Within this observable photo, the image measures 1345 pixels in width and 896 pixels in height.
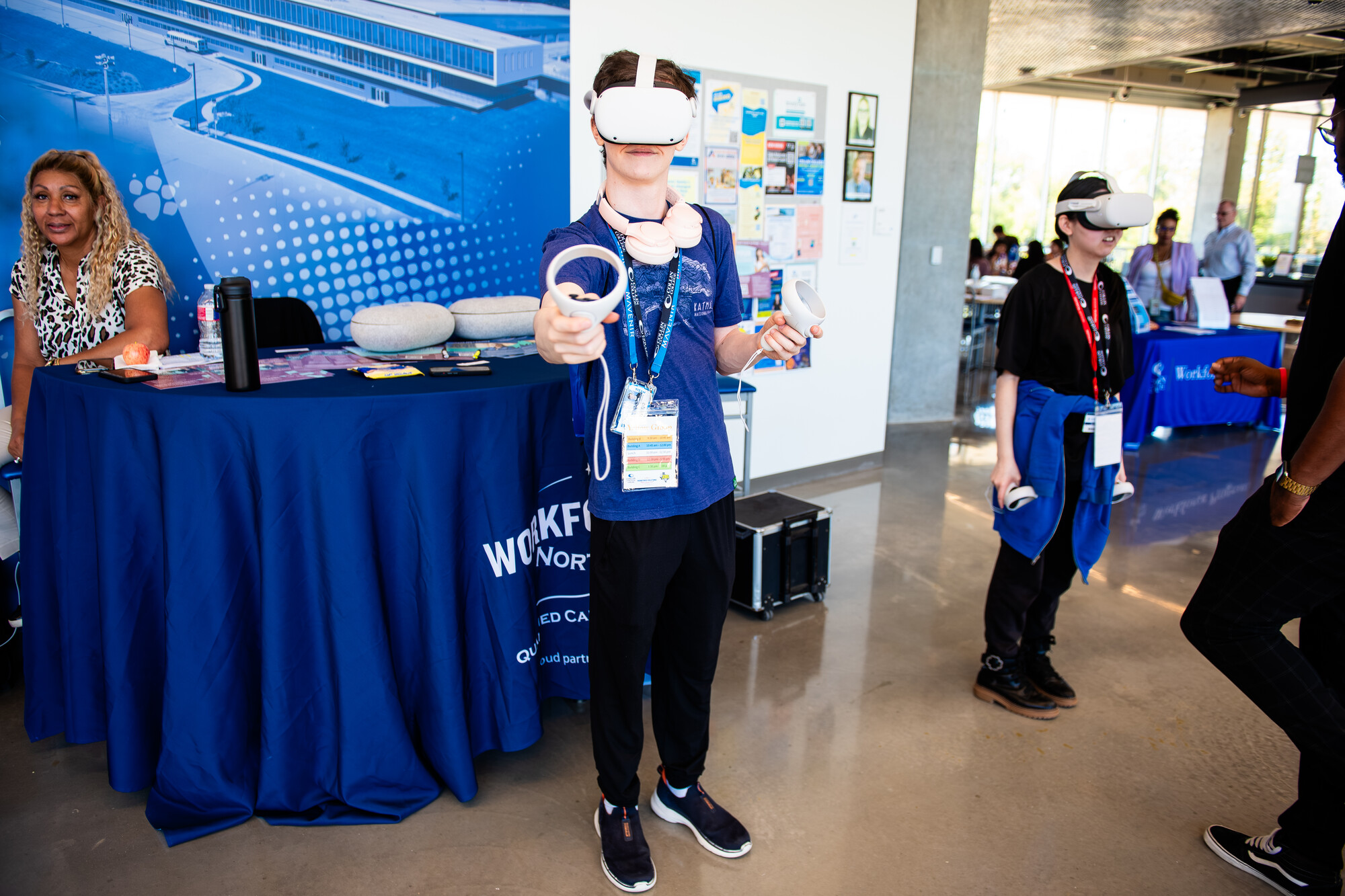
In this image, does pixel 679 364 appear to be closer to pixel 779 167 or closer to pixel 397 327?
pixel 397 327

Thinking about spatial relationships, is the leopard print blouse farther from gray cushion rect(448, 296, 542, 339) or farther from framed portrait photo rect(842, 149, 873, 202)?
framed portrait photo rect(842, 149, 873, 202)

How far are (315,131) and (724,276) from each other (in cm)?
226

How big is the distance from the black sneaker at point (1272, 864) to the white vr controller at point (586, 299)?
1.93m

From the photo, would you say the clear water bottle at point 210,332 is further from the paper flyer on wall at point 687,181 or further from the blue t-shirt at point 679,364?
the paper flyer on wall at point 687,181

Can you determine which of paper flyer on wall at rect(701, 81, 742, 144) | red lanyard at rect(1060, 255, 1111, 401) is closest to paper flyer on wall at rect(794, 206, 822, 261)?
paper flyer on wall at rect(701, 81, 742, 144)

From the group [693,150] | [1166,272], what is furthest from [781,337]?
[1166,272]

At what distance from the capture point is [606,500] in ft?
5.66

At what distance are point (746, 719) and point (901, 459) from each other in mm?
3300

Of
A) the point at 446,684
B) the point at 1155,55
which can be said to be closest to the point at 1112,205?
the point at 446,684

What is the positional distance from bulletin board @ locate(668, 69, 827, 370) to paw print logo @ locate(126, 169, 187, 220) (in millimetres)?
2059

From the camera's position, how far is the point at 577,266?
5.30 feet

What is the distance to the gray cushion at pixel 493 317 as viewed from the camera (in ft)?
8.95

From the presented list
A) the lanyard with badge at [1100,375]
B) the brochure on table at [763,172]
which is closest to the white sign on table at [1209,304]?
the brochure on table at [763,172]

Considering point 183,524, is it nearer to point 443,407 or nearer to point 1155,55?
point 443,407
